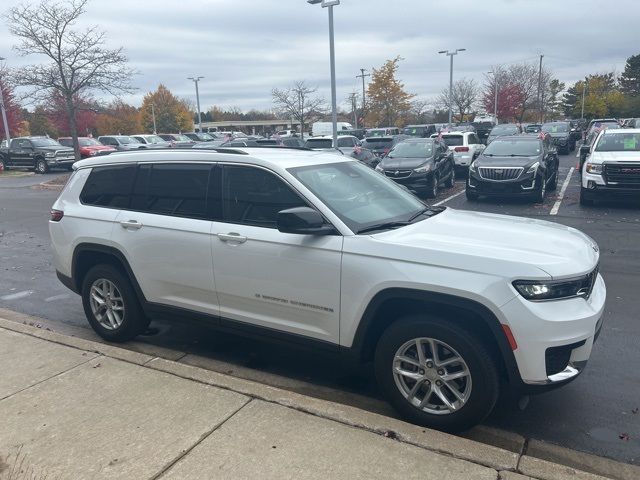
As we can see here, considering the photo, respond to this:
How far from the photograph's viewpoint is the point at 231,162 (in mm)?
4453

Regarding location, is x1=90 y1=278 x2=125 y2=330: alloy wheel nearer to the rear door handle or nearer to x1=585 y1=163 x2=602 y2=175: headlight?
the rear door handle

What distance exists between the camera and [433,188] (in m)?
15.5

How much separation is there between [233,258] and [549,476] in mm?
2550

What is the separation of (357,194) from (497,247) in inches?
50.9

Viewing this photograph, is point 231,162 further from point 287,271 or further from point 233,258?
point 287,271

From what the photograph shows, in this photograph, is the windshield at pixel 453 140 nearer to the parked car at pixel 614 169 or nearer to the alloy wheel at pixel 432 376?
the parked car at pixel 614 169

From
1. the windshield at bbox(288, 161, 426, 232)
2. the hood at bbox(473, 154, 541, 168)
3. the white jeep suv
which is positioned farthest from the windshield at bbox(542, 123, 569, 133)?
the white jeep suv

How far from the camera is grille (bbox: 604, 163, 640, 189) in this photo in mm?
11852

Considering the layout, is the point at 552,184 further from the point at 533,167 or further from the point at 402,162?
the point at 402,162

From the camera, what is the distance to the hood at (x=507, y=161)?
537 inches

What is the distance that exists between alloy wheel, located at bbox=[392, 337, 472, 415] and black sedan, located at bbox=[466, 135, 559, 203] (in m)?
10.8

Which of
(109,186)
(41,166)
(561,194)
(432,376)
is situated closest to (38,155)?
(41,166)

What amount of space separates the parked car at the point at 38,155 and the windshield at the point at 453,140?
19370 mm

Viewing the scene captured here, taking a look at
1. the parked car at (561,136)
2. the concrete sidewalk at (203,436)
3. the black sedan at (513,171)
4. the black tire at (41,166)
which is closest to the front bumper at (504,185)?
the black sedan at (513,171)
